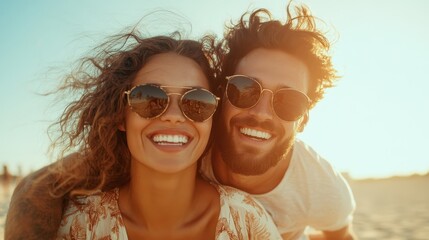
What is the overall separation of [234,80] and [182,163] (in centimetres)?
104

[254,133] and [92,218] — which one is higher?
[254,133]

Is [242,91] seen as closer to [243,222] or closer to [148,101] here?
[148,101]

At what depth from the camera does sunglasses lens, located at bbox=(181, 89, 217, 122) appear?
307cm

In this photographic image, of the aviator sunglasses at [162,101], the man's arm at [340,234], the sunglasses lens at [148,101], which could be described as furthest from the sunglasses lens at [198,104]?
the man's arm at [340,234]

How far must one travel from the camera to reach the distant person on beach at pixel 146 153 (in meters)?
3.12

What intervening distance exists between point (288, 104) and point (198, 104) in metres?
1.15

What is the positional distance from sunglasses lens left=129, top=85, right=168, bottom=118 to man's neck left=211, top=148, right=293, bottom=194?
1290mm

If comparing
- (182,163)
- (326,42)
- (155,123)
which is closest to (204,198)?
(182,163)

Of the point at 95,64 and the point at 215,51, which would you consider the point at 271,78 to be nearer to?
the point at 215,51

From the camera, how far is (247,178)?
13.7ft

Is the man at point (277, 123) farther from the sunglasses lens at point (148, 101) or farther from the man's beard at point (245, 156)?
the sunglasses lens at point (148, 101)

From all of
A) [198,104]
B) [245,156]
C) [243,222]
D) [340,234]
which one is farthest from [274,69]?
[340,234]

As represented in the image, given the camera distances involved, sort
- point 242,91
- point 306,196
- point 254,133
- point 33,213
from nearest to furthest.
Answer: point 33,213
point 242,91
point 254,133
point 306,196

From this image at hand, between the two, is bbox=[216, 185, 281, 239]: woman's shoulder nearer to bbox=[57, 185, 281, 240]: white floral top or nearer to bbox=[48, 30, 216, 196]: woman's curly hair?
bbox=[57, 185, 281, 240]: white floral top
